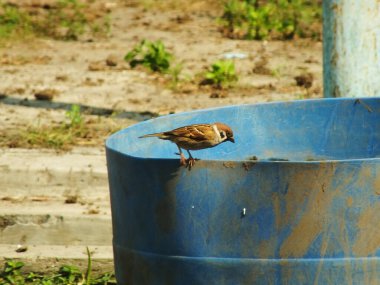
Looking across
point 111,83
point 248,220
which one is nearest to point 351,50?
point 248,220

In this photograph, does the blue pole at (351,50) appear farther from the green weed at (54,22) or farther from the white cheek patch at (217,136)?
the green weed at (54,22)

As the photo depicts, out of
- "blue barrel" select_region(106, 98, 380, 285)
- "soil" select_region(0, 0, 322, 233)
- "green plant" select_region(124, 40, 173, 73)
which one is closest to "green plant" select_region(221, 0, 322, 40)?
"soil" select_region(0, 0, 322, 233)

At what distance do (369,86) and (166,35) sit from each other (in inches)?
179

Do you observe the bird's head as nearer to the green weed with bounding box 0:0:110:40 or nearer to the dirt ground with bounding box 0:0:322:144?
the dirt ground with bounding box 0:0:322:144

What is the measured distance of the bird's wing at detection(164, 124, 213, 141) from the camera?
3.70 m

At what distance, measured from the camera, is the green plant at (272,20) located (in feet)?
32.3

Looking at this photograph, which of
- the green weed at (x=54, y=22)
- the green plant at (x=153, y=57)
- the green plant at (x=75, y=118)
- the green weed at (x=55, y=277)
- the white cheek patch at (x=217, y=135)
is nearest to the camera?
the white cheek patch at (x=217, y=135)

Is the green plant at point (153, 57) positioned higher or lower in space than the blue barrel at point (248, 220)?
lower

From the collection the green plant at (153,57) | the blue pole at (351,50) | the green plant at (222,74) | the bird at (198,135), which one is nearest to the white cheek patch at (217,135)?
the bird at (198,135)

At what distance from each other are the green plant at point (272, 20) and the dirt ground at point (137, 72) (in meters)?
0.17

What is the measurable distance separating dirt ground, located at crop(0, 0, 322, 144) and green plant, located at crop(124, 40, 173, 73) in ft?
0.29

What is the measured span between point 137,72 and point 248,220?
555cm

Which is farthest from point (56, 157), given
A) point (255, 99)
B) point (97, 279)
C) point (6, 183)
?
point (255, 99)

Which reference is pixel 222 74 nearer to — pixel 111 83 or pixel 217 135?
pixel 111 83
